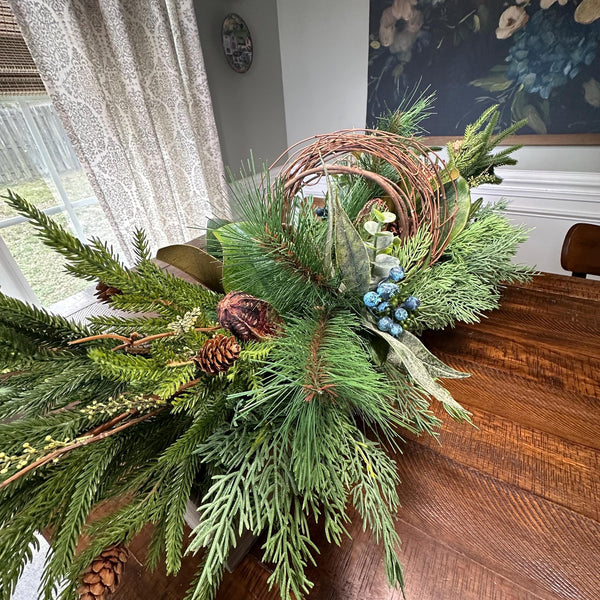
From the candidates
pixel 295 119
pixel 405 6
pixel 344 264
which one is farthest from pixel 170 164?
pixel 344 264

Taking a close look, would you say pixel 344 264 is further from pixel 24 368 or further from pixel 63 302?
pixel 63 302

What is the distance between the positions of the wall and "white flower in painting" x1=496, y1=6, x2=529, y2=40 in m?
1.19

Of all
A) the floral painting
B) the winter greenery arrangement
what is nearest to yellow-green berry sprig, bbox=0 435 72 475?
the winter greenery arrangement

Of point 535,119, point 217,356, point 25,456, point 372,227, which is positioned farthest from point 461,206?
point 535,119

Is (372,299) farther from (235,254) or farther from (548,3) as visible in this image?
(548,3)

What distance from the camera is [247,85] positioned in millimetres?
1804

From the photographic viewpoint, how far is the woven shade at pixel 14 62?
99cm

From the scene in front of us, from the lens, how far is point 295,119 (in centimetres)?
205

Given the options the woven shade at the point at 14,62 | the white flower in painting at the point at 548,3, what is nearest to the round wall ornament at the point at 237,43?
the woven shade at the point at 14,62

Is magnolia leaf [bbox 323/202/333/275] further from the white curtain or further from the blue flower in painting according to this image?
the blue flower in painting

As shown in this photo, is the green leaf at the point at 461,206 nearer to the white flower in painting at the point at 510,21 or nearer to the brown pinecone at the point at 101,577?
the brown pinecone at the point at 101,577

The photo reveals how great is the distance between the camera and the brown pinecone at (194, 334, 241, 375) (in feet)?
0.76

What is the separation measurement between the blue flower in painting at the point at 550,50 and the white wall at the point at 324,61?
0.70 metres

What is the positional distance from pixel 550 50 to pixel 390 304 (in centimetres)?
158
